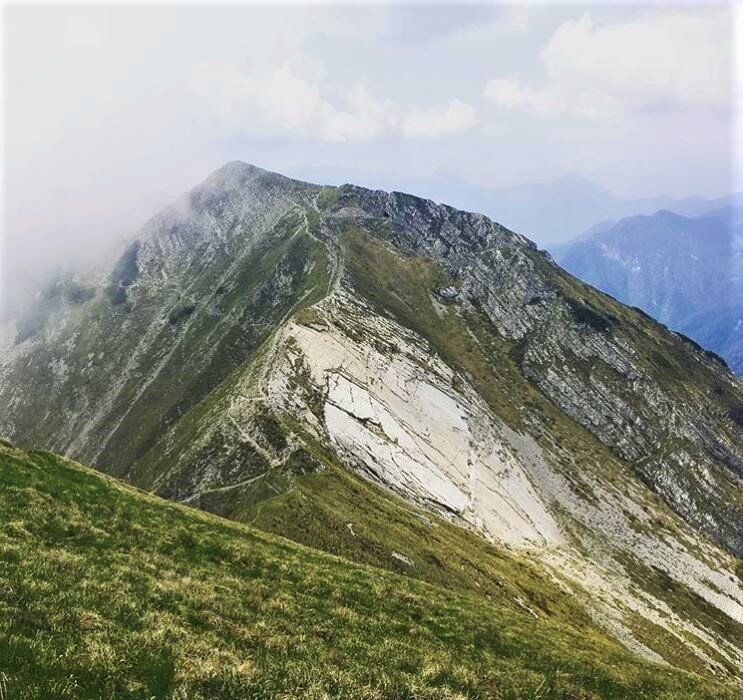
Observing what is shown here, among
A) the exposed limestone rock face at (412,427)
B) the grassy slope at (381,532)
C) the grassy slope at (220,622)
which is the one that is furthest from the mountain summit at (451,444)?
the grassy slope at (220,622)

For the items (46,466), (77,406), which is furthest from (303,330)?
(77,406)

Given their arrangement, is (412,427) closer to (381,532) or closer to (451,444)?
(451,444)

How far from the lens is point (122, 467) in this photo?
145 metres

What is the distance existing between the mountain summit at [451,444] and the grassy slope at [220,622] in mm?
26139

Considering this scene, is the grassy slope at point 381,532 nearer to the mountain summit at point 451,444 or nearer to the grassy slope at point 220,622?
Answer: the mountain summit at point 451,444

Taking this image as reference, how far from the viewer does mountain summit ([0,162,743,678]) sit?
240ft

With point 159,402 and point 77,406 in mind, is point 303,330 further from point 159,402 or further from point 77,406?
point 77,406

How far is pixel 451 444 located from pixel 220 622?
96979 mm

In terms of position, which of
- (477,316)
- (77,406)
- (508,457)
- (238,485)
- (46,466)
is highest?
(477,316)

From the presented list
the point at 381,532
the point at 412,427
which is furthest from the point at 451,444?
the point at 381,532

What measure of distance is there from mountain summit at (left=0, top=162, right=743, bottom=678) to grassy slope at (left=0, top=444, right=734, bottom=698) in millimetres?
26139

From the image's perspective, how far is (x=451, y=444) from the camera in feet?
379

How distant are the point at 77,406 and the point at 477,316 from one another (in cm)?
13956

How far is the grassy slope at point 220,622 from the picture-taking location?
52.5 ft
